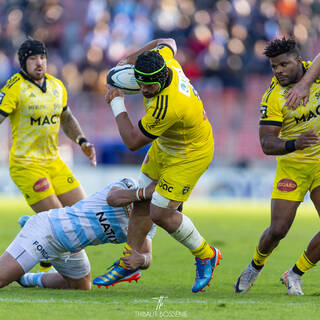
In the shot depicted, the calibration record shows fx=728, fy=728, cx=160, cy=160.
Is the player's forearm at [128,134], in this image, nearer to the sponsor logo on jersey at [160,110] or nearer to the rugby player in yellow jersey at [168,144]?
the rugby player in yellow jersey at [168,144]

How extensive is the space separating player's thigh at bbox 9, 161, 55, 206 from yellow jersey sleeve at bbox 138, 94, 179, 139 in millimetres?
2267

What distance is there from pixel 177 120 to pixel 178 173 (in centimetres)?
56

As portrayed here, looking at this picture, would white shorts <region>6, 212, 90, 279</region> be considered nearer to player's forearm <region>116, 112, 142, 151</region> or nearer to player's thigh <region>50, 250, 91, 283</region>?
player's thigh <region>50, 250, 91, 283</region>

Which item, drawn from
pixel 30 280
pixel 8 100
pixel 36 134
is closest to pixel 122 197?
pixel 30 280

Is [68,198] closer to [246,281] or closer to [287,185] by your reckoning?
[246,281]

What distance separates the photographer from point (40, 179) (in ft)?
26.9

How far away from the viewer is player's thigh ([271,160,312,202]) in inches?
261

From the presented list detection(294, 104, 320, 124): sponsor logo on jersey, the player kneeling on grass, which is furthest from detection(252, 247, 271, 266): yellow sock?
detection(294, 104, 320, 124): sponsor logo on jersey

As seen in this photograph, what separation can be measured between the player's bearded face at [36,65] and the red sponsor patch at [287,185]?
317cm

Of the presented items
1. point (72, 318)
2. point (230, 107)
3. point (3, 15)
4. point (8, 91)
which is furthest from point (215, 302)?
point (3, 15)

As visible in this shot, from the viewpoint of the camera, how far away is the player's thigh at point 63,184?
8.34 m

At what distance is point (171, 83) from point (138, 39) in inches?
614

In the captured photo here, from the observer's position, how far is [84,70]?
21672 millimetres

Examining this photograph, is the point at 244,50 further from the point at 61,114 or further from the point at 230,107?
the point at 61,114
